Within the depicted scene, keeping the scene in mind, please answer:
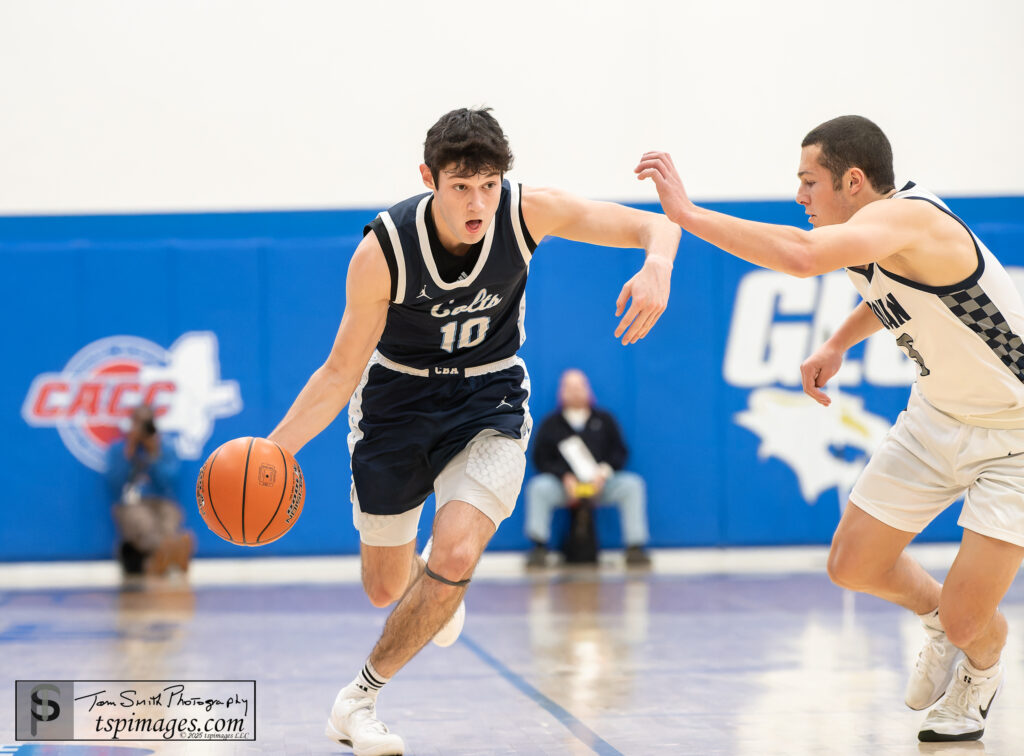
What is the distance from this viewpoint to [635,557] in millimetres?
8805

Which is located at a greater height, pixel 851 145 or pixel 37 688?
pixel 851 145

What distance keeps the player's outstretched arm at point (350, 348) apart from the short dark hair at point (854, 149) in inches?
51.0

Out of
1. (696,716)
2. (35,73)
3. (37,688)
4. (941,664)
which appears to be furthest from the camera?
(35,73)

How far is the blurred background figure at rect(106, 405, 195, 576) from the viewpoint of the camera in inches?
334

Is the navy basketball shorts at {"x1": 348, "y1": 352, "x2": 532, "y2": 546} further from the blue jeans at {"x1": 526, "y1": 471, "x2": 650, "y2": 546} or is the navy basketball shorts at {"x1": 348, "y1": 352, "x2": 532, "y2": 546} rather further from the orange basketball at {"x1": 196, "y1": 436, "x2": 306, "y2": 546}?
the blue jeans at {"x1": 526, "y1": 471, "x2": 650, "y2": 546}

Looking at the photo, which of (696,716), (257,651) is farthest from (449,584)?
(257,651)

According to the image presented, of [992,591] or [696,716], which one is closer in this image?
[992,591]

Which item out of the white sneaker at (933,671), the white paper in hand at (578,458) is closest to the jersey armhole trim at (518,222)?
the white sneaker at (933,671)

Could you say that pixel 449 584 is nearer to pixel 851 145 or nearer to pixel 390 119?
pixel 851 145

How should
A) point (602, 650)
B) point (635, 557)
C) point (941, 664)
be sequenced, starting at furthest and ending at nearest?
point (635, 557), point (602, 650), point (941, 664)

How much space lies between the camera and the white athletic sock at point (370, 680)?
3.53 metres

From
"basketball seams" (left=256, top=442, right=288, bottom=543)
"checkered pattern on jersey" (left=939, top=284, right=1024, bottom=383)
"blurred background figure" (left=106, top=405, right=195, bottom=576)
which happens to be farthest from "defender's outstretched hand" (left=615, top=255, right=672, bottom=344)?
"blurred background figure" (left=106, top=405, right=195, bottom=576)

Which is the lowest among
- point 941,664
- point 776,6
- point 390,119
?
point 941,664

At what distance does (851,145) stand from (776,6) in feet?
23.7
